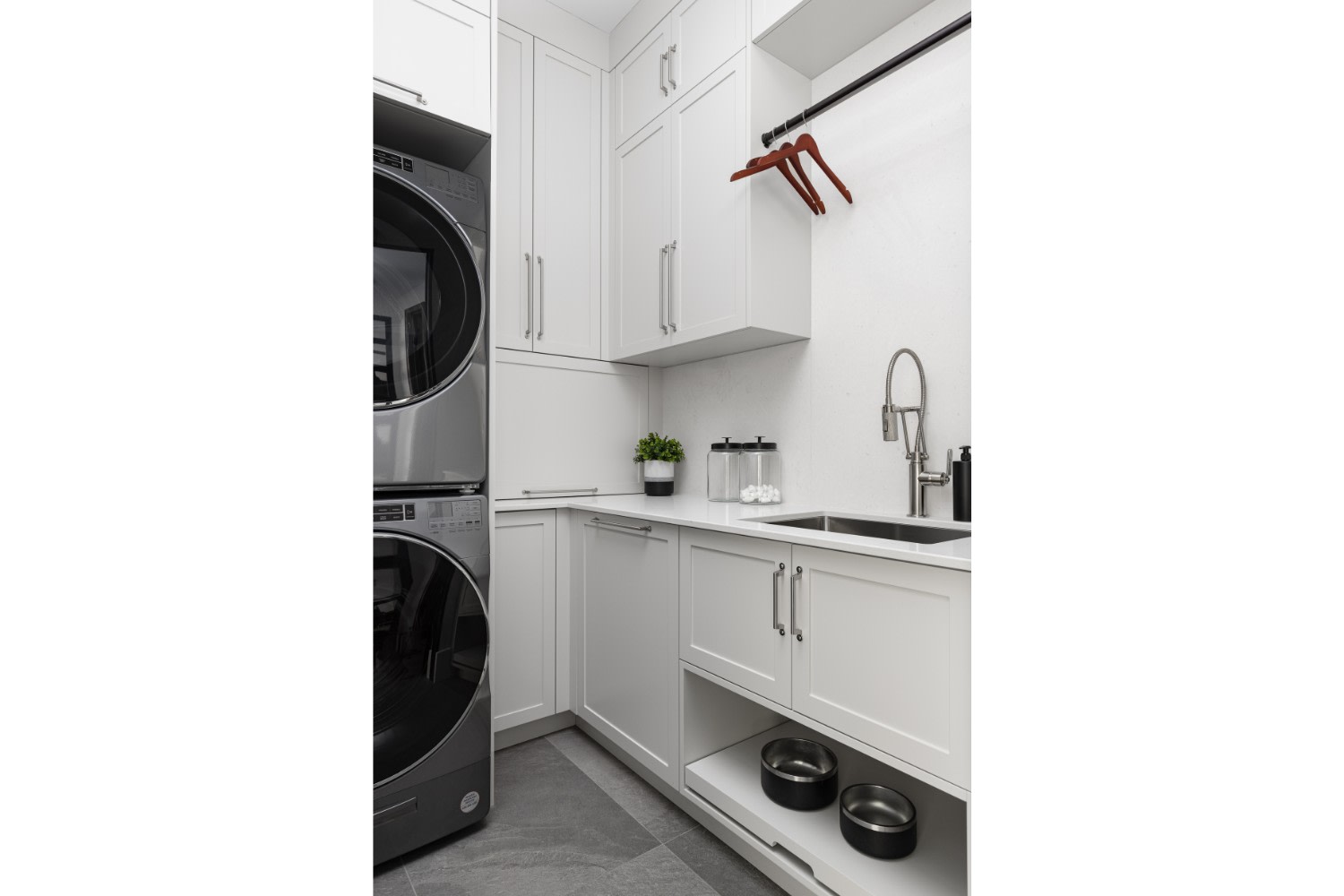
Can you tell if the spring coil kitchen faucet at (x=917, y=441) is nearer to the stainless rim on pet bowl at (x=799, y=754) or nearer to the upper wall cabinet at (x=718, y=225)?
the upper wall cabinet at (x=718, y=225)

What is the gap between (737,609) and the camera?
1531 mm

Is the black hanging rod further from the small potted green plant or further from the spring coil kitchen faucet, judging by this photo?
the small potted green plant

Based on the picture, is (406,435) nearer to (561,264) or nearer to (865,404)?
(561,264)

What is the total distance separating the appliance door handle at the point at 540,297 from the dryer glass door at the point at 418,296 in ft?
2.12

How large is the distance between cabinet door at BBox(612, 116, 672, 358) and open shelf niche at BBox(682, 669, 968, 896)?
119cm

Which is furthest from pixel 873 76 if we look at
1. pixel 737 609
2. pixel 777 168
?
pixel 737 609

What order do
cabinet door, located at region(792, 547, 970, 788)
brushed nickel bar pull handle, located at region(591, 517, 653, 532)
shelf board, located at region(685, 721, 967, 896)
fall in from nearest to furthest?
cabinet door, located at region(792, 547, 970, 788), shelf board, located at region(685, 721, 967, 896), brushed nickel bar pull handle, located at region(591, 517, 653, 532)

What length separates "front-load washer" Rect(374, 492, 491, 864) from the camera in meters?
1.44

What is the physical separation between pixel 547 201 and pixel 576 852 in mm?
2016

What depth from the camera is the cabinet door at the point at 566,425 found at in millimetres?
2182

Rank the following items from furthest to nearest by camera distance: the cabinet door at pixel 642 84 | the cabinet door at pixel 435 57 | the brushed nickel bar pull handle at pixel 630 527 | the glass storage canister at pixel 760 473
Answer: the cabinet door at pixel 642 84, the glass storage canister at pixel 760 473, the brushed nickel bar pull handle at pixel 630 527, the cabinet door at pixel 435 57

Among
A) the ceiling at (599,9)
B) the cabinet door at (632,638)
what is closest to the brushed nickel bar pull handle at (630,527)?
the cabinet door at (632,638)

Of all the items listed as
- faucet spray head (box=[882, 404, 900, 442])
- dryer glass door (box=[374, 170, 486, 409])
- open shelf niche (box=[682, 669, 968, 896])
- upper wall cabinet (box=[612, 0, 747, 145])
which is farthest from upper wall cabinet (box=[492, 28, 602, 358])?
open shelf niche (box=[682, 669, 968, 896])
